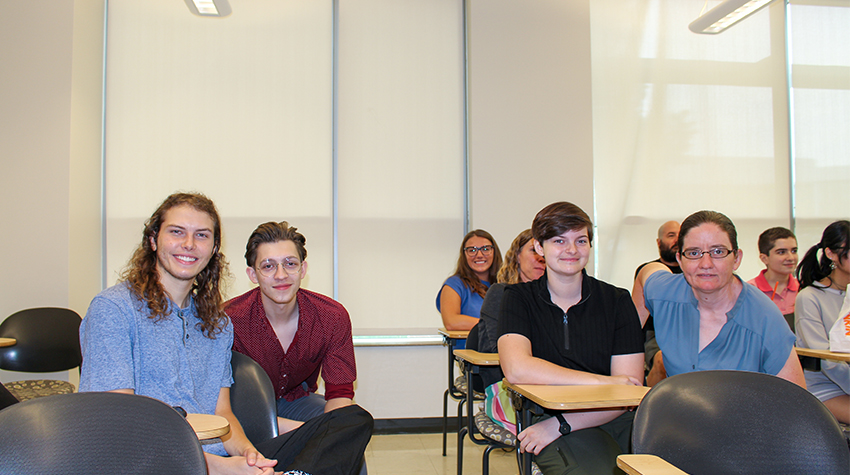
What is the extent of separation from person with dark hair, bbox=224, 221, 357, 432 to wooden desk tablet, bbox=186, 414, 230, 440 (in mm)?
674

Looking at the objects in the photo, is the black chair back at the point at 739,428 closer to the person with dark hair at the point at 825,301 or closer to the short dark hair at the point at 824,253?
the person with dark hair at the point at 825,301

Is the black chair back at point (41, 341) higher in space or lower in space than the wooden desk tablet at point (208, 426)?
lower

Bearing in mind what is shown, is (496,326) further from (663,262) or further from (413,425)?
(413,425)

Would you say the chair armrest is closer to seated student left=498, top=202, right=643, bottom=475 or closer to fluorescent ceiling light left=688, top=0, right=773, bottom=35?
seated student left=498, top=202, right=643, bottom=475

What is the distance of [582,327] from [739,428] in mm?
713

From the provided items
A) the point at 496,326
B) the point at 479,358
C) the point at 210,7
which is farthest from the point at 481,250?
the point at 210,7

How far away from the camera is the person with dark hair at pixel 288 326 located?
1972 mm

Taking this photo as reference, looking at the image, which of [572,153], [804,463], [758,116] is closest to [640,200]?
[572,153]

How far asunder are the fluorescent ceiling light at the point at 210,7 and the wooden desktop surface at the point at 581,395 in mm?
3031

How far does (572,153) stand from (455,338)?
1.89m

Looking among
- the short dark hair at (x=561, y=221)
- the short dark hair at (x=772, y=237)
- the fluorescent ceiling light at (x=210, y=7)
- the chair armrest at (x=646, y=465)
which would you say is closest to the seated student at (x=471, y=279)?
the short dark hair at (x=561, y=221)

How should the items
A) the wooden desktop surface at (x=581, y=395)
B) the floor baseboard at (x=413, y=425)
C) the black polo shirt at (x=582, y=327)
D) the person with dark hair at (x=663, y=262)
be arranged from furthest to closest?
the floor baseboard at (x=413, y=425) → the person with dark hair at (x=663, y=262) → the black polo shirt at (x=582, y=327) → the wooden desktop surface at (x=581, y=395)

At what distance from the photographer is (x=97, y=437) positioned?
1012 mm

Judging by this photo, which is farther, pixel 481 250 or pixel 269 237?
pixel 481 250
